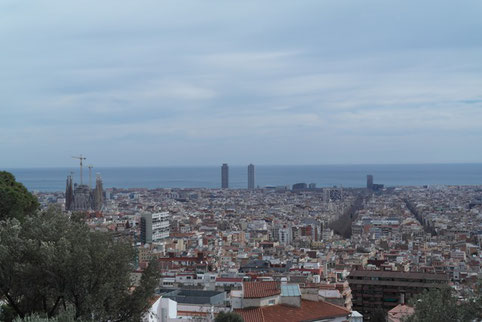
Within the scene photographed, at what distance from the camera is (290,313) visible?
1273 centimetres

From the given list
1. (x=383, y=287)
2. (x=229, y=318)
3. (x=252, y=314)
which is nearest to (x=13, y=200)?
(x=252, y=314)

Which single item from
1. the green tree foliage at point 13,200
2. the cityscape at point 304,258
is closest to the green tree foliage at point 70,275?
the cityscape at point 304,258

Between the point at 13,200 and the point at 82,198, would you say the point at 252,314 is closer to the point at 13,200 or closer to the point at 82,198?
the point at 13,200

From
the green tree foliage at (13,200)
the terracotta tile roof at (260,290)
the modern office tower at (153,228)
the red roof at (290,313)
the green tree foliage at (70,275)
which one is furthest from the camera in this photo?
the modern office tower at (153,228)

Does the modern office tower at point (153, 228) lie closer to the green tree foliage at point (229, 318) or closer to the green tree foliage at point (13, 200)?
the green tree foliage at point (13, 200)

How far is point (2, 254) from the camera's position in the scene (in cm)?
855

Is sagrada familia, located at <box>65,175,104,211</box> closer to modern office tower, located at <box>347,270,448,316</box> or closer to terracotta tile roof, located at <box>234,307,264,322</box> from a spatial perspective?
modern office tower, located at <box>347,270,448,316</box>

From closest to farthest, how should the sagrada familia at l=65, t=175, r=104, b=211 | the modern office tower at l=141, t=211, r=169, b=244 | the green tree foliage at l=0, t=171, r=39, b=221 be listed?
the green tree foliage at l=0, t=171, r=39, b=221, the modern office tower at l=141, t=211, r=169, b=244, the sagrada familia at l=65, t=175, r=104, b=211

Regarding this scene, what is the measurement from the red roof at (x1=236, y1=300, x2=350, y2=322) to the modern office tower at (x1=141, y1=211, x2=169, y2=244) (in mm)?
46351

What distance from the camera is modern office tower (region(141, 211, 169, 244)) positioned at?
197 feet

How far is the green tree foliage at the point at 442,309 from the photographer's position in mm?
8909

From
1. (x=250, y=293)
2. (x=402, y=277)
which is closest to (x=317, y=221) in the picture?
(x=402, y=277)

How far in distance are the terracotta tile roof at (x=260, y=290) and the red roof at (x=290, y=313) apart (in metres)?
0.33

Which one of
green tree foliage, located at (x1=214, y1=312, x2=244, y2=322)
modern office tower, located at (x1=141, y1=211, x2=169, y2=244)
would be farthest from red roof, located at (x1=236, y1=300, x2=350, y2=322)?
modern office tower, located at (x1=141, y1=211, x2=169, y2=244)
